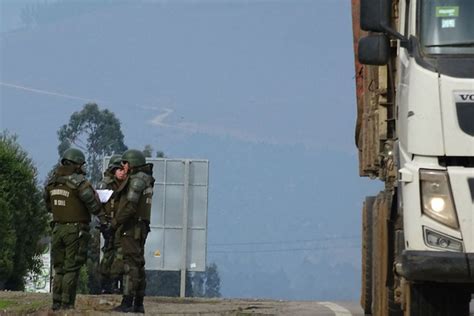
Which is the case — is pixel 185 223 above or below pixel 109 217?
above

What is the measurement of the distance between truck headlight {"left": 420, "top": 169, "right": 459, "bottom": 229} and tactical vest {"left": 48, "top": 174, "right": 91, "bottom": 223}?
22.7ft

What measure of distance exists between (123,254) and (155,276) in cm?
8407

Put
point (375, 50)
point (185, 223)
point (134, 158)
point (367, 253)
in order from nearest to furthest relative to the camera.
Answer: point (375, 50)
point (367, 253)
point (134, 158)
point (185, 223)

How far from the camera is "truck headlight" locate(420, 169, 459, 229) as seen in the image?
1152 centimetres

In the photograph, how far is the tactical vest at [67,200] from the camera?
17828 millimetres

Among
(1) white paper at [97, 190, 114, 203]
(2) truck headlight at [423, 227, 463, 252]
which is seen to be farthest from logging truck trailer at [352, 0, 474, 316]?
(1) white paper at [97, 190, 114, 203]

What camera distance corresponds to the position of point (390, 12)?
11.9 metres

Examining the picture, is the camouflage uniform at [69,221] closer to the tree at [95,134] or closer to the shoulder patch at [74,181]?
the shoulder patch at [74,181]

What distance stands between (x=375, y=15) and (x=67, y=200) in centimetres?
690

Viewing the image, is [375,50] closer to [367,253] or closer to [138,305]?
[367,253]

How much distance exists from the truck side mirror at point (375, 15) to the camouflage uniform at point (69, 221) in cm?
660

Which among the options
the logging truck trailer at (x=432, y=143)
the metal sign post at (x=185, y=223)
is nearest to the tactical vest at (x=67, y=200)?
the logging truck trailer at (x=432, y=143)

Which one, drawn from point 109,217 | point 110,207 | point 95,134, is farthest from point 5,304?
point 95,134

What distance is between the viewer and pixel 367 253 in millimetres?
17328
